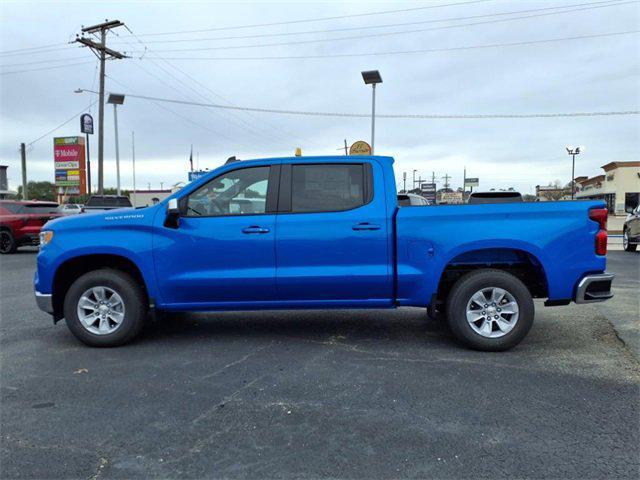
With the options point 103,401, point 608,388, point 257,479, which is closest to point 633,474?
point 608,388

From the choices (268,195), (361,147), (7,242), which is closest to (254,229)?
(268,195)

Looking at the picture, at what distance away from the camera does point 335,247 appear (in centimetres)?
500

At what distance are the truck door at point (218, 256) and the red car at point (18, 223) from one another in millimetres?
12658

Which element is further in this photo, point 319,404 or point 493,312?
point 493,312

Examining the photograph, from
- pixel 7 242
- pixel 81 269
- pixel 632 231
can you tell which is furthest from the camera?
pixel 7 242

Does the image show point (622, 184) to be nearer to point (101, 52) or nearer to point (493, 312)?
point (101, 52)

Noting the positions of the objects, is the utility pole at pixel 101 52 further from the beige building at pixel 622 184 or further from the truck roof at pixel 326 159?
the beige building at pixel 622 184

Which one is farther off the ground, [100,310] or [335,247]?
[335,247]

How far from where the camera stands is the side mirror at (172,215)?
497 centimetres

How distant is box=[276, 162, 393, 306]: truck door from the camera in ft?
16.4

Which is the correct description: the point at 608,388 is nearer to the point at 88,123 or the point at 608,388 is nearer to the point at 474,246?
the point at 474,246

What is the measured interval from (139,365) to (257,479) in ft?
7.70

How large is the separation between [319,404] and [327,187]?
2.29 meters

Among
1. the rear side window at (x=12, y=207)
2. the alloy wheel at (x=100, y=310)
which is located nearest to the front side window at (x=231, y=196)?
the alloy wheel at (x=100, y=310)
